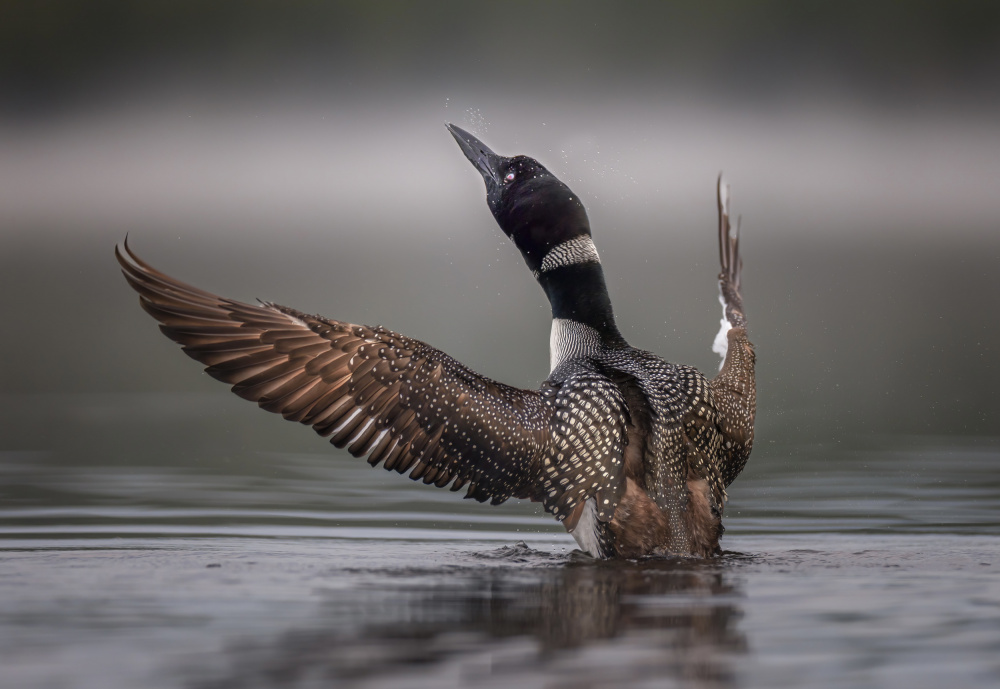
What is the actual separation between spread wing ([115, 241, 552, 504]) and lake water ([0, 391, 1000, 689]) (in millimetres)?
296

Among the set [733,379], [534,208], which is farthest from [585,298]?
[733,379]

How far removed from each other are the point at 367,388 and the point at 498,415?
1.21ft

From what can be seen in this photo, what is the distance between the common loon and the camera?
10.7 feet

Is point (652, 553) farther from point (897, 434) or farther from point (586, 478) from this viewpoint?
point (897, 434)

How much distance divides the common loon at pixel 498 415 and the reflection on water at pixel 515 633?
29cm

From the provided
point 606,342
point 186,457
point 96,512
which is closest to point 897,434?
point 606,342

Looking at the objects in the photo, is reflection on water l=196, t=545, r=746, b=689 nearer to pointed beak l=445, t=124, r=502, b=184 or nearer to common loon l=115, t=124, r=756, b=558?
common loon l=115, t=124, r=756, b=558

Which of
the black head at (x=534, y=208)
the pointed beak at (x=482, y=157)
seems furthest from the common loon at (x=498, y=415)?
the pointed beak at (x=482, y=157)

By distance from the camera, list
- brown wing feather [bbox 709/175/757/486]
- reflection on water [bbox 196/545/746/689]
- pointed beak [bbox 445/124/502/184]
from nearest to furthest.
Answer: reflection on water [bbox 196/545/746/689] < brown wing feather [bbox 709/175/757/486] < pointed beak [bbox 445/124/502/184]

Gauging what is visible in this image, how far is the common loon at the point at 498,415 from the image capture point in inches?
129

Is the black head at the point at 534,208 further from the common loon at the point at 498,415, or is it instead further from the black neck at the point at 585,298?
the common loon at the point at 498,415

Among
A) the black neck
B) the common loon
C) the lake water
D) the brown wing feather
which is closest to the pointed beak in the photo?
the black neck

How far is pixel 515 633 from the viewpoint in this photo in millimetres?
2547

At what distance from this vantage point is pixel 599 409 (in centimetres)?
352
